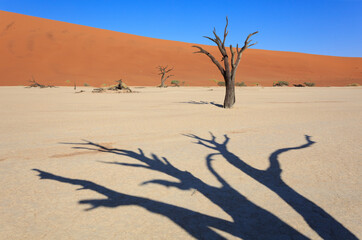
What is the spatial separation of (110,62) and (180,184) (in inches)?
1732

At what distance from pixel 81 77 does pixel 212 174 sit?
35155mm

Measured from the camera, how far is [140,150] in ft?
13.0

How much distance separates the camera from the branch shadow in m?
1.93

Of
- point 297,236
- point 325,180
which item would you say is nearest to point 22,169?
point 297,236

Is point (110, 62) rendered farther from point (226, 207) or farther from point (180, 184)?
point (226, 207)

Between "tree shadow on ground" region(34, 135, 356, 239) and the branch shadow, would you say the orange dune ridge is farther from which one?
"tree shadow on ground" region(34, 135, 356, 239)

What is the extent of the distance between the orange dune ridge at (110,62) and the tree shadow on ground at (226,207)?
1201 inches

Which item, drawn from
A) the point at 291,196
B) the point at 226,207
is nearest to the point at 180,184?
the point at 226,207

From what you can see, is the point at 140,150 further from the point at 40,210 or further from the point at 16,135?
the point at 16,135

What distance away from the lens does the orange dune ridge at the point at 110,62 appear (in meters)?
35.8

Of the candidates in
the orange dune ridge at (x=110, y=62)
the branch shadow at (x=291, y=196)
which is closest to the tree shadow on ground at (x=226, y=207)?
the branch shadow at (x=291, y=196)

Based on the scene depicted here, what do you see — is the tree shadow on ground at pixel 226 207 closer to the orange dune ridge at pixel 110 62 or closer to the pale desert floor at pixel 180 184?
the pale desert floor at pixel 180 184

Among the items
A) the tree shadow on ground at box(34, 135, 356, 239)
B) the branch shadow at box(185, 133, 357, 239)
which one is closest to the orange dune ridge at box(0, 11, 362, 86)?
the branch shadow at box(185, 133, 357, 239)

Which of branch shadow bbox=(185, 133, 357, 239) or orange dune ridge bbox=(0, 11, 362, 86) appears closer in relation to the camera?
branch shadow bbox=(185, 133, 357, 239)
